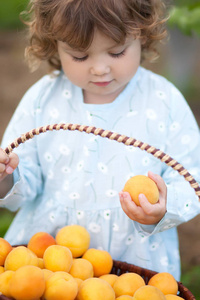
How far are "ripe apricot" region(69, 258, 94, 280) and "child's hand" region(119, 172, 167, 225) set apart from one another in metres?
0.20

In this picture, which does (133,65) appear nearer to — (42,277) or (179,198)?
(179,198)

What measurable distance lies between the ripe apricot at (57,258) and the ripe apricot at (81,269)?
32mm

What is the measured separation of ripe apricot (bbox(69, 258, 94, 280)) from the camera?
52.7 inches

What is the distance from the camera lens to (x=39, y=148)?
1.71m

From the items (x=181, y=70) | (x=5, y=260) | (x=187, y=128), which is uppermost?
(x=181, y=70)

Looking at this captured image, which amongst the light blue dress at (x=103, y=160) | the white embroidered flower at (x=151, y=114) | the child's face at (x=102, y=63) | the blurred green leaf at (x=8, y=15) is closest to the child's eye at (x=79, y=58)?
the child's face at (x=102, y=63)

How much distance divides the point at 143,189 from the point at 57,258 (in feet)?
1.01

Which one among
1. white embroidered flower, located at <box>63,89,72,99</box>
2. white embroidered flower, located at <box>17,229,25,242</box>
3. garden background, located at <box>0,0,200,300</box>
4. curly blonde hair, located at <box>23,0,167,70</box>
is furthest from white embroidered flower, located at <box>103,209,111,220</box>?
garden background, located at <box>0,0,200,300</box>

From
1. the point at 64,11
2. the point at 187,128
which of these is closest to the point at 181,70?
the point at 187,128

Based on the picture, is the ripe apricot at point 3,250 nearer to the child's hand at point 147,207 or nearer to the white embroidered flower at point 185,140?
the child's hand at point 147,207

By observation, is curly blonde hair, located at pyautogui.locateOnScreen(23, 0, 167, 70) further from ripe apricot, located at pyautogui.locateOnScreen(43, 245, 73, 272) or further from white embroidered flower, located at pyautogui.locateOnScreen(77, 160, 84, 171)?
ripe apricot, located at pyautogui.locateOnScreen(43, 245, 73, 272)

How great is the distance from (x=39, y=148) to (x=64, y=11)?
540mm

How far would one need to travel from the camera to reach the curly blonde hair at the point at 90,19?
4.43 ft

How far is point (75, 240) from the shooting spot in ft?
4.70
